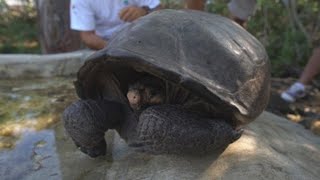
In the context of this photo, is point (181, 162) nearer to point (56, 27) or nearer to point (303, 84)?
point (303, 84)

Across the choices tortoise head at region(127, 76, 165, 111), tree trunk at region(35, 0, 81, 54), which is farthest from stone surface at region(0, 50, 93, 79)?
tortoise head at region(127, 76, 165, 111)

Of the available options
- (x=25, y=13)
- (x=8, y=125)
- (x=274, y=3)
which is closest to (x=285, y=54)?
(x=274, y=3)

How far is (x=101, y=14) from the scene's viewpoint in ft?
14.4

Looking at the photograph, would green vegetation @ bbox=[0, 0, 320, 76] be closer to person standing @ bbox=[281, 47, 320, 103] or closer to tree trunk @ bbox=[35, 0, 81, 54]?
person standing @ bbox=[281, 47, 320, 103]

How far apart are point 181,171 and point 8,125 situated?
149 cm

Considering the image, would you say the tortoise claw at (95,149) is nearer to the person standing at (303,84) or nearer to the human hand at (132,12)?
the human hand at (132,12)

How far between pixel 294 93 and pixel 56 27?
10.2 ft

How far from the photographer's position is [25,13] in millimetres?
9891

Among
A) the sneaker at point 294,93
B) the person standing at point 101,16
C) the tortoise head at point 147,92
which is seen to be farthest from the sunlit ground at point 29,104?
the sneaker at point 294,93

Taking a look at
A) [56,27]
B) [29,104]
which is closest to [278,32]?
[56,27]

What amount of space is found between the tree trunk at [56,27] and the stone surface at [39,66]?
160 cm

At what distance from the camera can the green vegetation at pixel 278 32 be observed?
217 inches

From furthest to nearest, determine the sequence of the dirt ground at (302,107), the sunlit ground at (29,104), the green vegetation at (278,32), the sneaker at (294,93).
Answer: the green vegetation at (278,32), the sneaker at (294,93), the dirt ground at (302,107), the sunlit ground at (29,104)

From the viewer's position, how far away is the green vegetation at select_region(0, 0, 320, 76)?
5523mm
